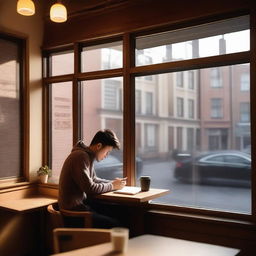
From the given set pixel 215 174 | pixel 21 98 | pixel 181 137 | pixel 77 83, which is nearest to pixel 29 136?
pixel 21 98

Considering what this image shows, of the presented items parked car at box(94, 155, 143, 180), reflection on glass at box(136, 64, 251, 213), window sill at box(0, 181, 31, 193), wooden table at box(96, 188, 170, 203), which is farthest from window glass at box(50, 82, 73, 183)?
wooden table at box(96, 188, 170, 203)

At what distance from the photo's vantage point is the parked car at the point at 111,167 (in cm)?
355

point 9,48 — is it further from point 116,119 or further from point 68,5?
point 116,119

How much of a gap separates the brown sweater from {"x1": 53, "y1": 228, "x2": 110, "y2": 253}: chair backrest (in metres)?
0.90

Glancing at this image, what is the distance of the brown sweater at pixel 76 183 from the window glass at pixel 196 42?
3.95 feet

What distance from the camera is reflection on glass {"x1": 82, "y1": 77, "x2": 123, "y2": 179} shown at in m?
3.69

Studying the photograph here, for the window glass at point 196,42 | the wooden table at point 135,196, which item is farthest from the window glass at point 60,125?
the wooden table at point 135,196

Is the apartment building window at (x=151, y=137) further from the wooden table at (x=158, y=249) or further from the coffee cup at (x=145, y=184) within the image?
the wooden table at (x=158, y=249)

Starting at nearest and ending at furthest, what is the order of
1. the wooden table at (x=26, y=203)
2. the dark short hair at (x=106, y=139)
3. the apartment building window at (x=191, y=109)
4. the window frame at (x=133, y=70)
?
the window frame at (x=133, y=70)
the dark short hair at (x=106, y=139)
the apartment building window at (x=191, y=109)
the wooden table at (x=26, y=203)

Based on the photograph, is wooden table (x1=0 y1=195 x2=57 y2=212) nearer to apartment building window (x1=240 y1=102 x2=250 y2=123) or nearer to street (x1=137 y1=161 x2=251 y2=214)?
street (x1=137 y1=161 x2=251 y2=214)

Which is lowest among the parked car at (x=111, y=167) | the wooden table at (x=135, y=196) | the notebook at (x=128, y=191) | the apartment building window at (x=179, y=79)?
the wooden table at (x=135, y=196)

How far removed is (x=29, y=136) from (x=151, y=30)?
1899mm

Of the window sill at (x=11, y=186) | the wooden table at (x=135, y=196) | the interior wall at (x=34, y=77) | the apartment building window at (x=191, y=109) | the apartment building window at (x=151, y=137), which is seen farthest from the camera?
the interior wall at (x=34, y=77)

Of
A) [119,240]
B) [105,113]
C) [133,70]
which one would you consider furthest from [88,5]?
[119,240]
